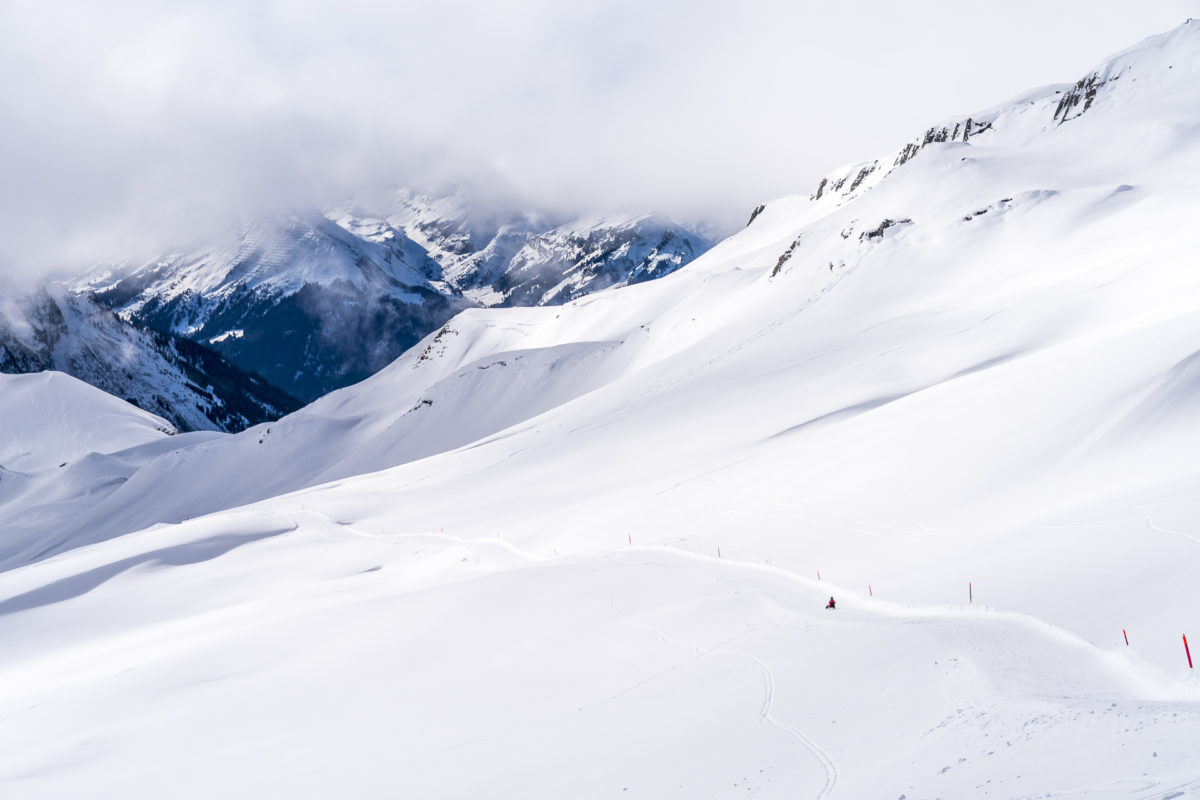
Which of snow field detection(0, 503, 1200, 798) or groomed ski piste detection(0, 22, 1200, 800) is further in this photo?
groomed ski piste detection(0, 22, 1200, 800)

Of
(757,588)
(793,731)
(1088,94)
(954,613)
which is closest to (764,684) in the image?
(793,731)

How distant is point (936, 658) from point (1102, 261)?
47188 millimetres

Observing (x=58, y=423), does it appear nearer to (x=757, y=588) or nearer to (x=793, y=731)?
(x=757, y=588)

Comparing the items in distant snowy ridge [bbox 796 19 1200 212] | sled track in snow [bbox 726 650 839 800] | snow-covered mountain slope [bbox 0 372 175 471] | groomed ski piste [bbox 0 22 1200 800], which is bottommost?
sled track in snow [bbox 726 650 839 800]

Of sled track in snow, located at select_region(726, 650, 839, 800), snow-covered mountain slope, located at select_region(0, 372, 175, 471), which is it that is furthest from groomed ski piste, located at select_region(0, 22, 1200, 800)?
snow-covered mountain slope, located at select_region(0, 372, 175, 471)

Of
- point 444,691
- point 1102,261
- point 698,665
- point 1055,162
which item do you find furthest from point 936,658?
point 1055,162

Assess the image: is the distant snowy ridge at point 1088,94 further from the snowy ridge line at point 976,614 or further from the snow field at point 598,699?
the snow field at point 598,699

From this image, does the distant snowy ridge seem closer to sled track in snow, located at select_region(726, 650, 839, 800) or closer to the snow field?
the snow field

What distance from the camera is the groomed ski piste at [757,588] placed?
13.8 metres

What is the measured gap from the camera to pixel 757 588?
24359mm

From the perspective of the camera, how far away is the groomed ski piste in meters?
13.8

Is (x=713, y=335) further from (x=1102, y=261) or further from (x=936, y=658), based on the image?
(x=936, y=658)

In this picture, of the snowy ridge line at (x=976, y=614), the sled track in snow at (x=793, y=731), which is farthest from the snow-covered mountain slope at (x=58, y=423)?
the sled track in snow at (x=793, y=731)

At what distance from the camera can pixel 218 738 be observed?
1878 cm
